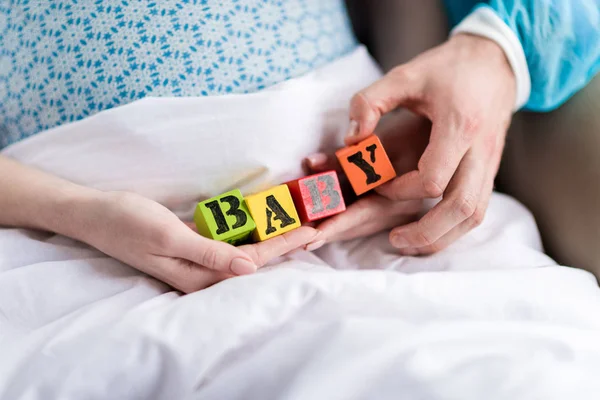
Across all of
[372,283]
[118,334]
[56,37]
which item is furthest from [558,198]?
[56,37]

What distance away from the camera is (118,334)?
53cm

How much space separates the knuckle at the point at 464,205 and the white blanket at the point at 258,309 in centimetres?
6

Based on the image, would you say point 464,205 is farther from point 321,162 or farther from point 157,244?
point 157,244

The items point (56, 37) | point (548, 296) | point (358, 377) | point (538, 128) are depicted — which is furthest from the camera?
point (538, 128)

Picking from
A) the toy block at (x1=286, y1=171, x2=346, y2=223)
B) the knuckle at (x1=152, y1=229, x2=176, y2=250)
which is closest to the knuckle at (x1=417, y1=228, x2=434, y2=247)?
the toy block at (x1=286, y1=171, x2=346, y2=223)

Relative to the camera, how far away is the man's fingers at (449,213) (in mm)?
687

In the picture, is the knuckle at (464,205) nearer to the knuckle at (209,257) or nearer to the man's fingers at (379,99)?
the man's fingers at (379,99)

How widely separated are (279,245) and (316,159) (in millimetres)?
136

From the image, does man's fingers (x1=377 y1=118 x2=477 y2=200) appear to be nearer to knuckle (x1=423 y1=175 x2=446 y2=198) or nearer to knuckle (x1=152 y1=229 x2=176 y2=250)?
knuckle (x1=423 y1=175 x2=446 y2=198)

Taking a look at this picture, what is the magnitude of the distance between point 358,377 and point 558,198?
1.48 feet

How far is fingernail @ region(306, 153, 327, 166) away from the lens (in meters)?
0.73

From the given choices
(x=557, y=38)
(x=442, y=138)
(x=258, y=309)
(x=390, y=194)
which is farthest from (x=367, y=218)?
(x=557, y=38)

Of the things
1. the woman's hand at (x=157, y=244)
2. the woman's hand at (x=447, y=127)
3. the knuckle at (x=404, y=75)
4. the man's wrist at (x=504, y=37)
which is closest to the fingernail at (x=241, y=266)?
the woman's hand at (x=157, y=244)

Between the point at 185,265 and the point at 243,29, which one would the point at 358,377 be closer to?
the point at 185,265
